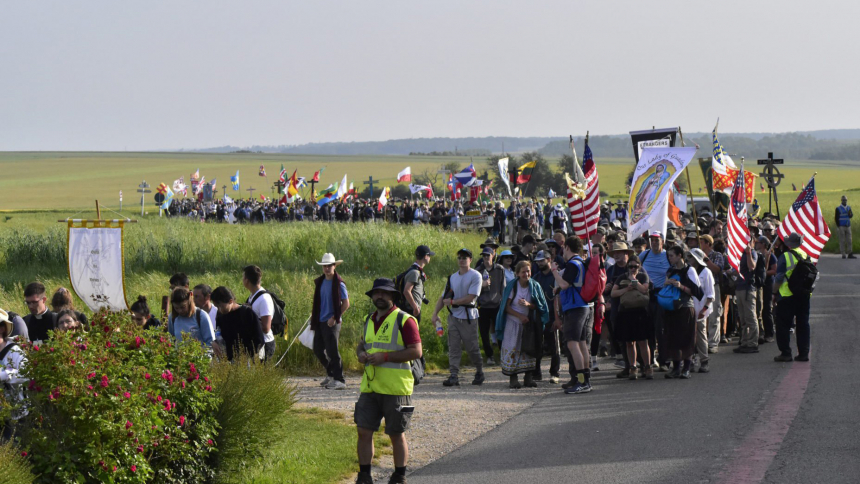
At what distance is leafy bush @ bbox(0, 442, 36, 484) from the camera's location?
5.59 meters

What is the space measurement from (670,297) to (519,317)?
2.15 metres

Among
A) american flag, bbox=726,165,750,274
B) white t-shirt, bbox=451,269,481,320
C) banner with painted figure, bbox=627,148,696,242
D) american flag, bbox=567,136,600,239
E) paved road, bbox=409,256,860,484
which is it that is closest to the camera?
paved road, bbox=409,256,860,484

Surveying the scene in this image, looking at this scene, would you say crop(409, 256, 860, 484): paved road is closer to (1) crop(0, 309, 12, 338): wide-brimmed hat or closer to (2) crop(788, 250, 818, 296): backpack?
(2) crop(788, 250, 818, 296): backpack

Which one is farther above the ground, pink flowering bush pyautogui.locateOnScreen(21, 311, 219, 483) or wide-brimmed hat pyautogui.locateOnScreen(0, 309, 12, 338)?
wide-brimmed hat pyautogui.locateOnScreen(0, 309, 12, 338)

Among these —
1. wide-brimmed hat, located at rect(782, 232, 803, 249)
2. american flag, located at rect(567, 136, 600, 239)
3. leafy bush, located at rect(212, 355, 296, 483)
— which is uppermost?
american flag, located at rect(567, 136, 600, 239)

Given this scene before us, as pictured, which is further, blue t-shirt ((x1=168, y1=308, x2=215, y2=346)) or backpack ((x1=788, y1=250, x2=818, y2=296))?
backpack ((x1=788, y1=250, x2=818, y2=296))

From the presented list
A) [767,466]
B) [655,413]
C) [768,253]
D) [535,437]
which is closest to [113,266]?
[535,437]

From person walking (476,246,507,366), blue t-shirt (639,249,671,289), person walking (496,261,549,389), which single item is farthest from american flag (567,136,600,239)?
person walking (496,261,549,389)

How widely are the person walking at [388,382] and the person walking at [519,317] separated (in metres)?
4.66

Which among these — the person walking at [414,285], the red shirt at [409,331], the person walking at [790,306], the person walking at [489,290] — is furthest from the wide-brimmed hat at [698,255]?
the red shirt at [409,331]

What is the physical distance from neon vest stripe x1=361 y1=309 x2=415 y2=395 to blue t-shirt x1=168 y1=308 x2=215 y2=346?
211 cm

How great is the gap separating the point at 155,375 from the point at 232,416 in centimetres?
98

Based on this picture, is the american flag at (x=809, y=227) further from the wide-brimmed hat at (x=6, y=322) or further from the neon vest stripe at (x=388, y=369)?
the wide-brimmed hat at (x=6, y=322)

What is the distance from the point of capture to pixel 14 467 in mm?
5699
